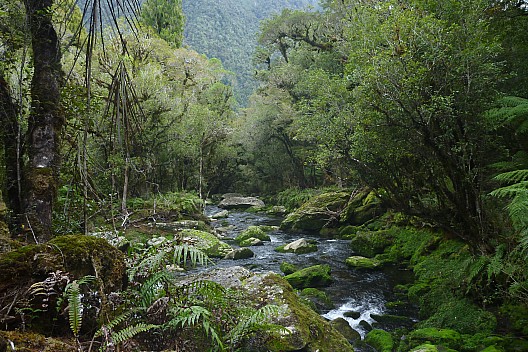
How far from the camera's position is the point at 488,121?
22.1 ft

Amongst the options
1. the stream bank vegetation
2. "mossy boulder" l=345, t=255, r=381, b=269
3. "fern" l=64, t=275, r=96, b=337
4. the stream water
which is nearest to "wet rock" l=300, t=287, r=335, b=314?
the stream water

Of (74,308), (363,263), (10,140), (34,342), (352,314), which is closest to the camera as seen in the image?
(34,342)

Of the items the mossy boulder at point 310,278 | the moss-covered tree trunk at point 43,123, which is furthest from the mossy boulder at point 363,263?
the moss-covered tree trunk at point 43,123

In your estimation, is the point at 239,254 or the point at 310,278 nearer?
the point at 310,278

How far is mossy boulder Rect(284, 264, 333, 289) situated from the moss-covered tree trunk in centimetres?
721

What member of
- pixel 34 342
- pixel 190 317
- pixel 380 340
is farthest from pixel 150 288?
pixel 380 340

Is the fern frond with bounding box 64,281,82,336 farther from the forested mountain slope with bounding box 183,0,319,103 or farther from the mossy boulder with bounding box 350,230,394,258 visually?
the forested mountain slope with bounding box 183,0,319,103

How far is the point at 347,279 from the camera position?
408 inches

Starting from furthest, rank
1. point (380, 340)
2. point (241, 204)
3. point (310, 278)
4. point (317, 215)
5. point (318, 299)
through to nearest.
→ point (241, 204) < point (317, 215) < point (310, 278) < point (318, 299) < point (380, 340)

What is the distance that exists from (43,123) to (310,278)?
7943mm

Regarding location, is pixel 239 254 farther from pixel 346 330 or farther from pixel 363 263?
pixel 346 330

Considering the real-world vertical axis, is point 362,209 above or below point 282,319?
below

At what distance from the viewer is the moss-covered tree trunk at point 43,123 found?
3.40 m

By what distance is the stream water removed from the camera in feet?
26.0
